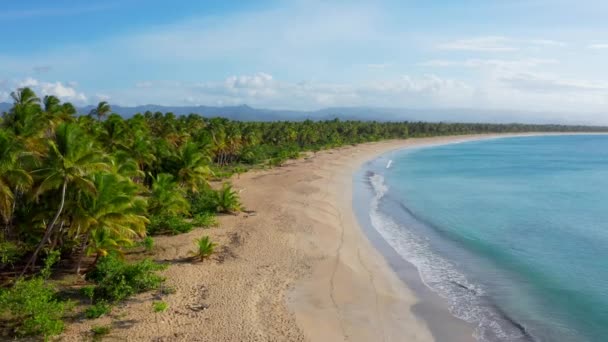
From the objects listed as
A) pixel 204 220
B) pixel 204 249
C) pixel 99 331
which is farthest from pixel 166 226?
pixel 99 331

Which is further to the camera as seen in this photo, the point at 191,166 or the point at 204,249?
the point at 191,166

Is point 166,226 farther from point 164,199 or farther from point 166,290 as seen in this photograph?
point 166,290

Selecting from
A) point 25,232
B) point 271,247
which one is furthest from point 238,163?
point 25,232

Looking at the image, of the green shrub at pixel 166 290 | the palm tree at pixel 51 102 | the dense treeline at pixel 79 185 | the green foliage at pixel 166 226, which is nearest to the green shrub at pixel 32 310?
the dense treeline at pixel 79 185

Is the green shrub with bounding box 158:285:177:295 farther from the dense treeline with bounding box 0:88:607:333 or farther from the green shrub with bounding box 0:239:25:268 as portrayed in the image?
the green shrub with bounding box 0:239:25:268

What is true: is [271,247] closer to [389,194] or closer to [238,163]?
[389,194]
